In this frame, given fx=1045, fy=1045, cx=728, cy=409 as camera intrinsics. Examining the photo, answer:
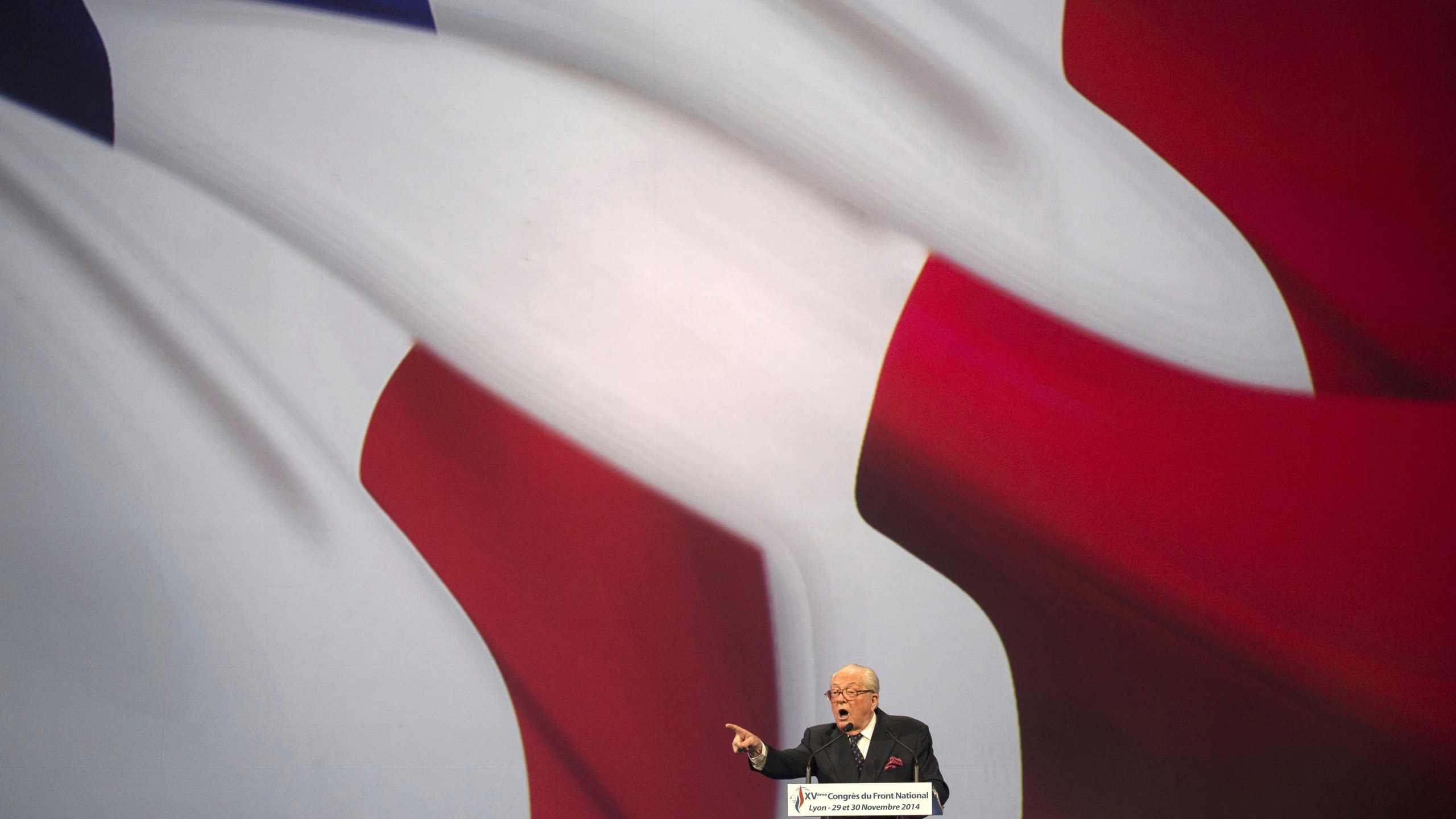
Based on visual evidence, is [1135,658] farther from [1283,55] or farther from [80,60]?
[80,60]

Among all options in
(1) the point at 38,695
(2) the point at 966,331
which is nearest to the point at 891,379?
(2) the point at 966,331

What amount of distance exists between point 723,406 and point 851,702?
3.70ft

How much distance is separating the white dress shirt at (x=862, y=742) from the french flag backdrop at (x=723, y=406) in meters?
0.88

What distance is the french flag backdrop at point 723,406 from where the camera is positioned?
2.63 metres

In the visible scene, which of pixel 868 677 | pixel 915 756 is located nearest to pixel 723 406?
pixel 868 677

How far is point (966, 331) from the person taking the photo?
8.98ft

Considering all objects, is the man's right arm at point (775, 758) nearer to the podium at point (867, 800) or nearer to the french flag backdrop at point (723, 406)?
the podium at point (867, 800)

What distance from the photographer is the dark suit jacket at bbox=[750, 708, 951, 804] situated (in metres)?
1.73

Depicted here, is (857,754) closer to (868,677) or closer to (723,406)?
(868,677)

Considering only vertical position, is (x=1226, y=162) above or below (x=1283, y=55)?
below

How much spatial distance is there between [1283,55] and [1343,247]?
1.77 feet

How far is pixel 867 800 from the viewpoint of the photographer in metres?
1.65

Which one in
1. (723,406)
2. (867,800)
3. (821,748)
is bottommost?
(867,800)

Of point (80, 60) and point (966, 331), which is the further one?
point (80, 60)
